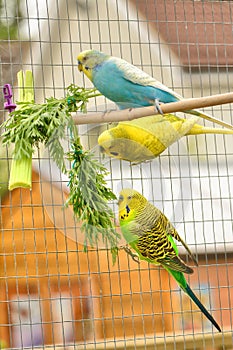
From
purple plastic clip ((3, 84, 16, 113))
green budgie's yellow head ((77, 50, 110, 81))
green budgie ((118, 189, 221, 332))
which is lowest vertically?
green budgie ((118, 189, 221, 332))

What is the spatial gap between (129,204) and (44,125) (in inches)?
7.3

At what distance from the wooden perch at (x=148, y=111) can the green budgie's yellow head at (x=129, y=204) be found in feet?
0.42

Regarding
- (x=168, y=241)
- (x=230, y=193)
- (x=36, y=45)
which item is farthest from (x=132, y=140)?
(x=36, y=45)

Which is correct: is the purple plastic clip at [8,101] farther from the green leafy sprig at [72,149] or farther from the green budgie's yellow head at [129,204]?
the green budgie's yellow head at [129,204]

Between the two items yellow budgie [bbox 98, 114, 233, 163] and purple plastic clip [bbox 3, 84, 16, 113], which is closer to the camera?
yellow budgie [bbox 98, 114, 233, 163]

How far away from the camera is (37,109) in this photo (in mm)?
1195

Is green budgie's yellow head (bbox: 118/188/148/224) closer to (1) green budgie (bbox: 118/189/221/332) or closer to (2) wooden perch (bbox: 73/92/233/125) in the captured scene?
(1) green budgie (bbox: 118/189/221/332)

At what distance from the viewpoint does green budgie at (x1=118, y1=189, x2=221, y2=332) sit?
1.22 metres

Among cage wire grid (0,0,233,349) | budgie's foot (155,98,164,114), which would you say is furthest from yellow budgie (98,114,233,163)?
cage wire grid (0,0,233,349)

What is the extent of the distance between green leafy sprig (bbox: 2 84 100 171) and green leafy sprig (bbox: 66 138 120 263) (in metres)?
0.02

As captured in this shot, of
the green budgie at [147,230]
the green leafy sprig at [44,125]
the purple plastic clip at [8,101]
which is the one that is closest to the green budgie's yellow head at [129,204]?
the green budgie at [147,230]

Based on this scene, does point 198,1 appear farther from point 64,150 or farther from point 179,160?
point 64,150

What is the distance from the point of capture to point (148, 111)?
1.19 m

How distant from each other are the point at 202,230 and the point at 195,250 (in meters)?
0.05
